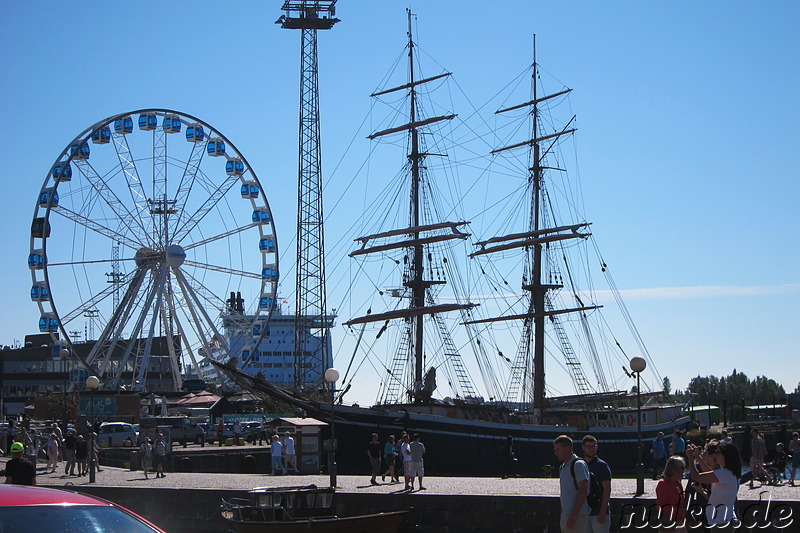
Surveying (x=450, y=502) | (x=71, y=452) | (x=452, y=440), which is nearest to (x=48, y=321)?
(x=71, y=452)

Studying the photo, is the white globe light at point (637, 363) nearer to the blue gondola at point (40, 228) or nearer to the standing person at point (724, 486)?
the standing person at point (724, 486)

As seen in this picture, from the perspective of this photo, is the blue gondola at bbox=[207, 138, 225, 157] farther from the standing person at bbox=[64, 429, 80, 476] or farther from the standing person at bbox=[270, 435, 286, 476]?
the standing person at bbox=[270, 435, 286, 476]

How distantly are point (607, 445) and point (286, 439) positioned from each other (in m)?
26.5

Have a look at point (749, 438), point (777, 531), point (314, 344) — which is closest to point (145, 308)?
point (749, 438)

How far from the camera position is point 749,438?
1239 inches

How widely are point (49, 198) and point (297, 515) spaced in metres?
40.3

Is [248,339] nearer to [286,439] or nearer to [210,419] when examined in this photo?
[210,419]

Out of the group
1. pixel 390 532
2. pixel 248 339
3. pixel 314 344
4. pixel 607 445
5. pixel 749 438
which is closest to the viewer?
pixel 390 532

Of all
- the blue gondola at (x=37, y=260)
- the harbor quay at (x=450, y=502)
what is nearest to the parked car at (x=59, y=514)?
the harbor quay at (x=450, y=502)

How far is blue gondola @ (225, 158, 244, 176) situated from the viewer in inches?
2426

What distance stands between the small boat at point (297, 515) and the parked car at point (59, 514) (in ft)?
45.3

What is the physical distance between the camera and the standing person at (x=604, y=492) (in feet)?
36.9

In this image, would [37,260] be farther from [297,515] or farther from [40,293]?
[297,515]

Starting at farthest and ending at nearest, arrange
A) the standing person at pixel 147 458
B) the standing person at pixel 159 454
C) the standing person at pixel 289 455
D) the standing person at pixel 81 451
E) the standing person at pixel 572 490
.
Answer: the standing person at pixel 81 451 → the standing person at pixel 159 454 → the standing person at pixel 289 455 → the standing person at pixel 147 458 → the standing person at pixel 572 490
